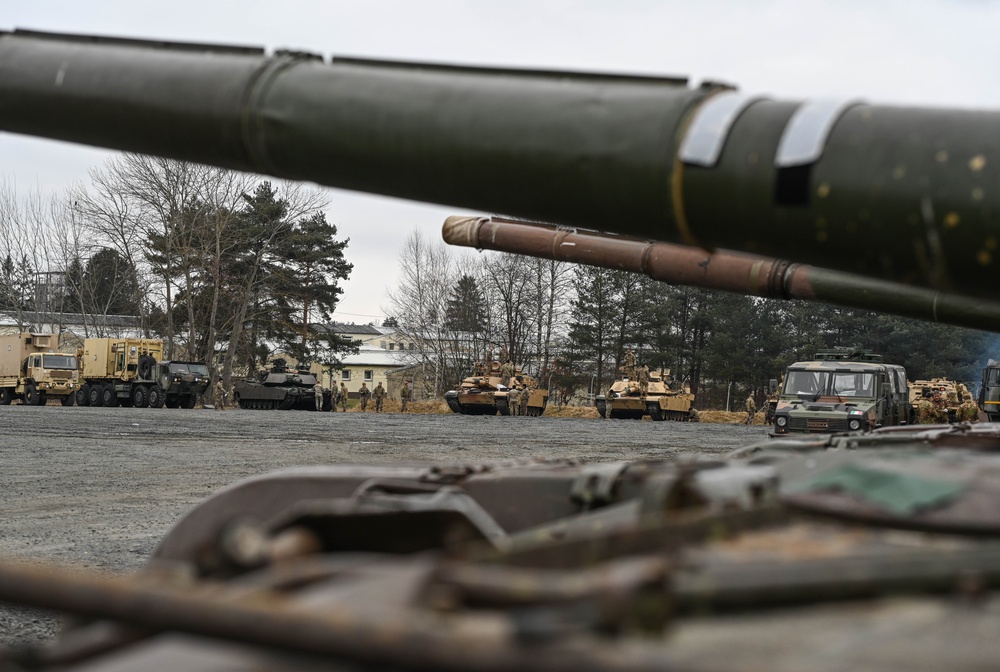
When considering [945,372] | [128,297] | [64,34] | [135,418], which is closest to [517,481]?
[64,34]

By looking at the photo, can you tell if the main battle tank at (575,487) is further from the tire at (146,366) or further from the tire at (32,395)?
the tire at (32,395)

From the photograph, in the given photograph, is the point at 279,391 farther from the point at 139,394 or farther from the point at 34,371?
the point at 34,371

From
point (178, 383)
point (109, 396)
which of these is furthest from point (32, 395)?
point (178, 383)

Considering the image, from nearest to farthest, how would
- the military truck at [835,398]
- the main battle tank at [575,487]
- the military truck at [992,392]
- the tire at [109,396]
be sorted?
1. the main battle tank at [575,487]
2. the military truck at [835,398]
3. the military truck at [992,392]
4. the tire at [109,396]

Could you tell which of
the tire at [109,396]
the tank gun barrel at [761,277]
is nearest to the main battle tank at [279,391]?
the tire at [109,396]

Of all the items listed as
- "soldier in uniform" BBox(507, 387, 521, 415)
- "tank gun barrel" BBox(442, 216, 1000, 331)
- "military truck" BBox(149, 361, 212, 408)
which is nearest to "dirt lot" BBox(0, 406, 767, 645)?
"tank gun barrel" BBox(442, 216, 1000, 331)

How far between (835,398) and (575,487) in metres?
18.2

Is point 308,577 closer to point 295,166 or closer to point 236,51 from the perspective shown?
point 295,166

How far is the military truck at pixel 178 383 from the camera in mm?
37031

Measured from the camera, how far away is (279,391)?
38.4 meters

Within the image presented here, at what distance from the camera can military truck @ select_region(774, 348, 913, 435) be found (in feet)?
62.2

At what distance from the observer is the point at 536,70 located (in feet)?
8.30

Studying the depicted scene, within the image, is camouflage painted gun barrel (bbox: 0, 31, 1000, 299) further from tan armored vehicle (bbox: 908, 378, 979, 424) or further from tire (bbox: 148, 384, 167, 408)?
tire (bbox: 148, 384, 167, 408)

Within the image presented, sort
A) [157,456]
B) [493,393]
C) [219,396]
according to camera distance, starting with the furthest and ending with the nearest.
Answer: [219,396]
[493,393]
[157,456]
